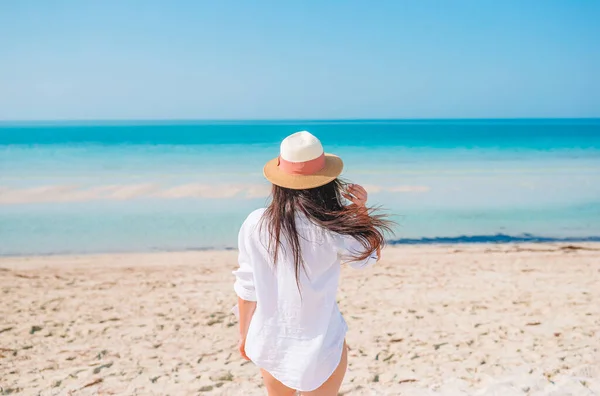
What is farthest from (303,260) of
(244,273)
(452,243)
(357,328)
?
(452,243)

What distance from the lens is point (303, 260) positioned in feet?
5.57

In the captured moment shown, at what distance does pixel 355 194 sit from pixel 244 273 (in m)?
0.52

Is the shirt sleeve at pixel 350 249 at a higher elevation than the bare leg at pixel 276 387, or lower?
higher

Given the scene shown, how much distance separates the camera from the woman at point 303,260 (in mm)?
1686

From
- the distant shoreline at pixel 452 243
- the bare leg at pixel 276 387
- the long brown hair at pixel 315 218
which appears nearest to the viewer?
the long brown hair at pixel 315 218

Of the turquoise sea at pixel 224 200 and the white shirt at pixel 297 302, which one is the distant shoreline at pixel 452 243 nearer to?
the turquoise sea at pixel 224 200

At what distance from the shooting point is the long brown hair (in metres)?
1.67

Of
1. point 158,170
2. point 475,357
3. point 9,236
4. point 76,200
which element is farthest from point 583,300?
point 158,170

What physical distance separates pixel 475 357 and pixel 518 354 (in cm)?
37

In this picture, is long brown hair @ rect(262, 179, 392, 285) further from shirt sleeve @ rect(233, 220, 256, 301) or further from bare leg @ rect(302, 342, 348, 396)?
bare leg @ rect(302, 342, 348, 396)

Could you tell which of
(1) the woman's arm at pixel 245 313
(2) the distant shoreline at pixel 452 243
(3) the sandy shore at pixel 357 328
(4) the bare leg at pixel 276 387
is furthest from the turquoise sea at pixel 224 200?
(4) the bare leg at pixel 276 387

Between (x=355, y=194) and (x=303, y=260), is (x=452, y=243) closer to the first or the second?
(x=355, y=194)

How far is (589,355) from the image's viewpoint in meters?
3.95

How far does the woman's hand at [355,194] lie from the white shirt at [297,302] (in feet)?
0.53
